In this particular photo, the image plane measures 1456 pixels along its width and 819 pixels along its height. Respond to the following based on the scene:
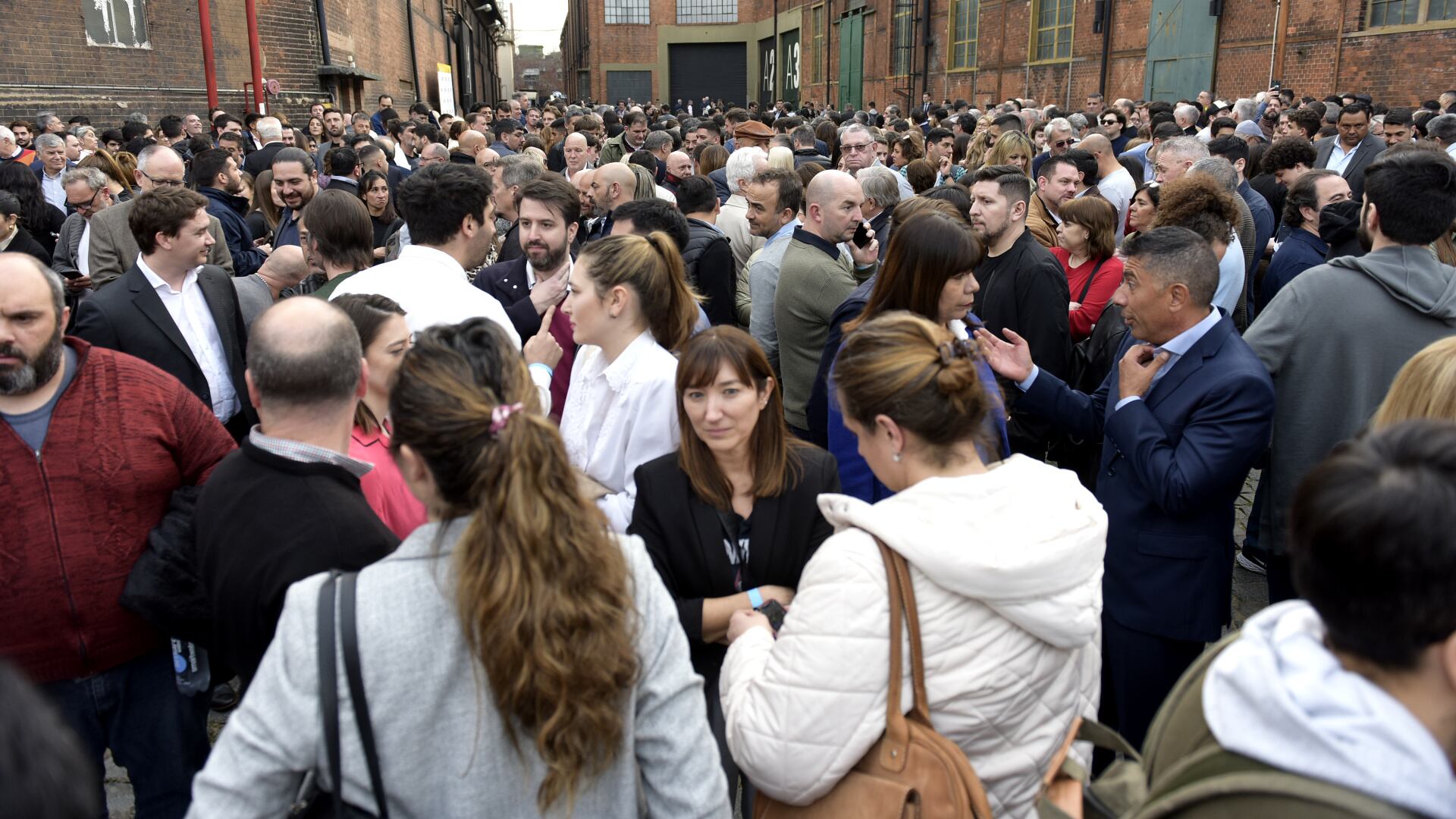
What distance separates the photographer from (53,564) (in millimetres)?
2570

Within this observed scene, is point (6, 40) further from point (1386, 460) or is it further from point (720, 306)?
point (1386, 460)

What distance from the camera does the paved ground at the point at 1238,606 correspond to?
12.2ft

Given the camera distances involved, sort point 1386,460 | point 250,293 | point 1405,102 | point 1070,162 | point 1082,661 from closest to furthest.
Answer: point 1386,460
point 1082,661
point 250,293
point 1070,162
point 1405,102

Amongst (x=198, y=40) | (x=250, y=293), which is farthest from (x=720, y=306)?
(x=198, y=40)

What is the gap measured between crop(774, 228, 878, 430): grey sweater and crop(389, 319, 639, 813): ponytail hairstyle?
293 cm

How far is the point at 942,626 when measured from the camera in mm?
1897

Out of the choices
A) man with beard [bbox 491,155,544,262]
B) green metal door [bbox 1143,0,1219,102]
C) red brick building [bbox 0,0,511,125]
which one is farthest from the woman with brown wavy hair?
green metal door [bbox 1143,0,1219,102]

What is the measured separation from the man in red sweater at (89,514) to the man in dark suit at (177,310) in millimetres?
1255

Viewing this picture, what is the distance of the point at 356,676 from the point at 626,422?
60.4 inches

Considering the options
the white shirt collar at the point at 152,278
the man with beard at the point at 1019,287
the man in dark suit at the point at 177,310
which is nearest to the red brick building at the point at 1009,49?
the man with beard at the point at 1019,287

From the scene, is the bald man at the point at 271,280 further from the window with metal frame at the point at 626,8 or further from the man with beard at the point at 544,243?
the window with metal frame at the point at 626,8

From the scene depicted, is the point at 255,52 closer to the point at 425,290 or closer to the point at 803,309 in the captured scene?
the point at 803,309

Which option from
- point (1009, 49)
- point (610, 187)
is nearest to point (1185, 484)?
point (610, 187)

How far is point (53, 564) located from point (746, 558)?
5.80 ft
